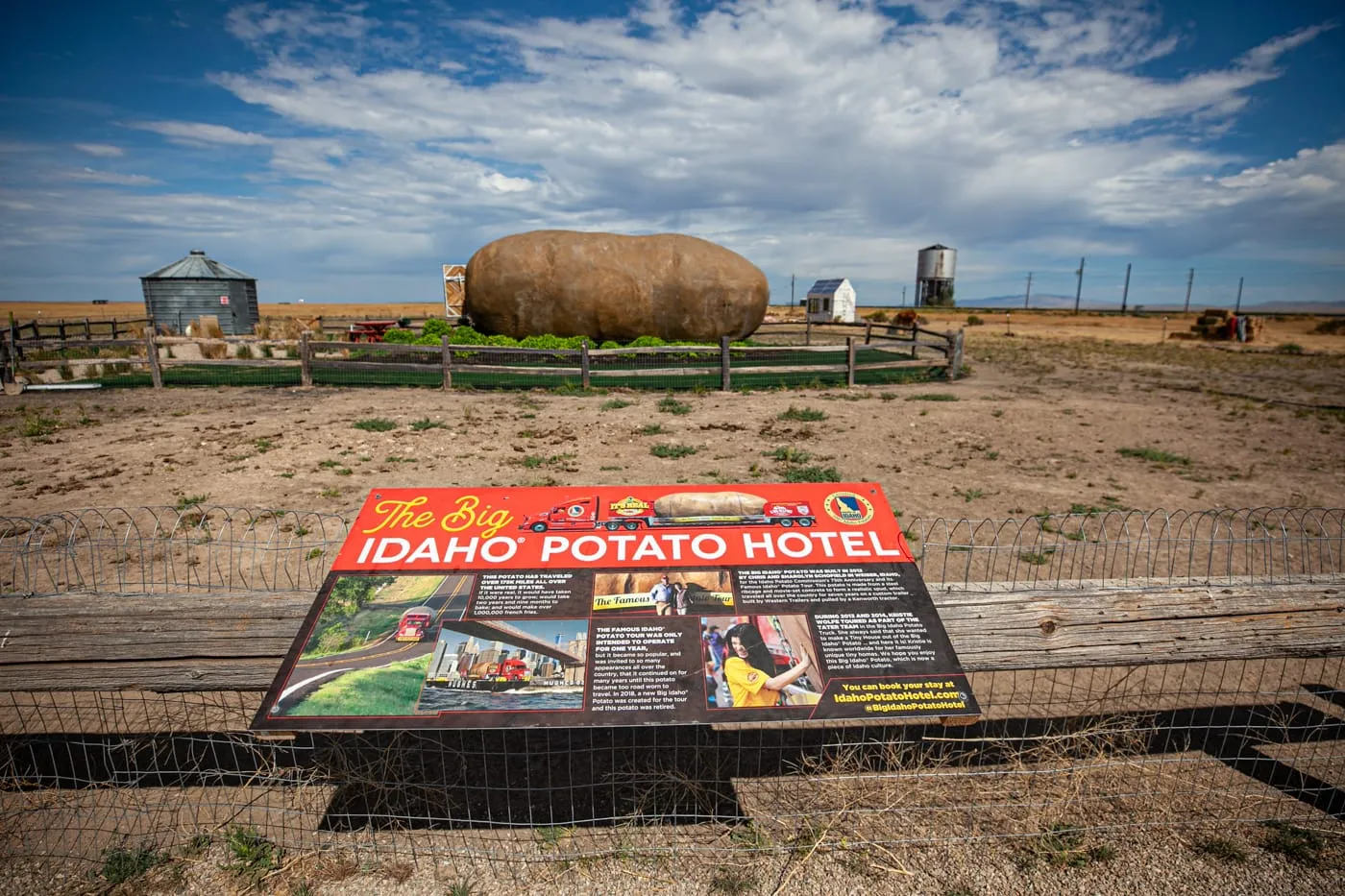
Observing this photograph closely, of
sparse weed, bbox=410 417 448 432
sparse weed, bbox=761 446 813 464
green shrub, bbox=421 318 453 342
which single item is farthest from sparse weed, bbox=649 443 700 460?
green shrub, bbox=421 318 453 342

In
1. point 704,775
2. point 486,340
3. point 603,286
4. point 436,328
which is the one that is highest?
point 603,286

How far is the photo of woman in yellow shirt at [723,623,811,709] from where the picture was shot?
2.70 m

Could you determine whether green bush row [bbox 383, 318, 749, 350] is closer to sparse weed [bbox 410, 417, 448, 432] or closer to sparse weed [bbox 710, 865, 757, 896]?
sparse weed [bbox 410, 417, 448, 432]

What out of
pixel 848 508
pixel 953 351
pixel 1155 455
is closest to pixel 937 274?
pixel 953 351

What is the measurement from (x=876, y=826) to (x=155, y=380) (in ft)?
58.2

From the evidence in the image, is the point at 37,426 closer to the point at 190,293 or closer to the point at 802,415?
the point at 802,415

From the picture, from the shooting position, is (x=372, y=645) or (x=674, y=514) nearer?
(x=372, y=645)

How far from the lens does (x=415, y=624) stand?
292cm

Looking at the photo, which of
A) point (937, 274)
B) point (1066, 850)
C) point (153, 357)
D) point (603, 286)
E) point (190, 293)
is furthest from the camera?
point (937, 274)

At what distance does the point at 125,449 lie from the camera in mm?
9680

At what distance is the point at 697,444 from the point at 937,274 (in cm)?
7607

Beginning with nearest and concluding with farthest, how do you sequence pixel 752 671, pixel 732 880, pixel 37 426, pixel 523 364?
pixel 752 671 → pixel 732 880 → pixel 37 426 → pixel 523 364

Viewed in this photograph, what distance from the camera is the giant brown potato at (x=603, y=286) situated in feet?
64.2

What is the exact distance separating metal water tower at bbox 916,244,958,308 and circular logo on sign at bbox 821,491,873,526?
268ft
